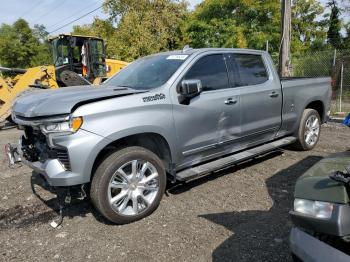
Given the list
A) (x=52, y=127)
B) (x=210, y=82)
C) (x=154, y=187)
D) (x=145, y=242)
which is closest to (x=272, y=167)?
(x=210, y=82)

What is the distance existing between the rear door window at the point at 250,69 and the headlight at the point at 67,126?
2.57 metres

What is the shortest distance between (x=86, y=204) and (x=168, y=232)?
4.56ft

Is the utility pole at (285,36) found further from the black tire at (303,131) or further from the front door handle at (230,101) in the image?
the front door handle at (230,101)

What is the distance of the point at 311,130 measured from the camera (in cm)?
663

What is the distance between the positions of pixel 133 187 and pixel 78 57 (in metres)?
10.00

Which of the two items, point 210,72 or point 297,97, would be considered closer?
point 210,72

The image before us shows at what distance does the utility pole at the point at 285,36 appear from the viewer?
33.8 ft

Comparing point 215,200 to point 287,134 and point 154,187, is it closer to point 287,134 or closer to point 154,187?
point 154,187

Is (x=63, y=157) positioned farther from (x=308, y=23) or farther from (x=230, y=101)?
(x=308, y=23)

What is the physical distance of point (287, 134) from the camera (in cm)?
622

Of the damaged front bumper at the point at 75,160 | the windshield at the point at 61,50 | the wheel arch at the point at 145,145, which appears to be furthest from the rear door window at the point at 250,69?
the windshield at the point at 61,50

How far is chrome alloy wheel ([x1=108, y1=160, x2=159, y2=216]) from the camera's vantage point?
3.86 metres

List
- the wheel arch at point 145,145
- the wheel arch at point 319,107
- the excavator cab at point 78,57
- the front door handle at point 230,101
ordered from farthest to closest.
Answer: the excavator cab at point 78,57 → the wheel arch at point 319,107 → the front door handle at point 230,101 → the wheel arch at point 145,145

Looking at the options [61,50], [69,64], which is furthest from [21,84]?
[61,50]
